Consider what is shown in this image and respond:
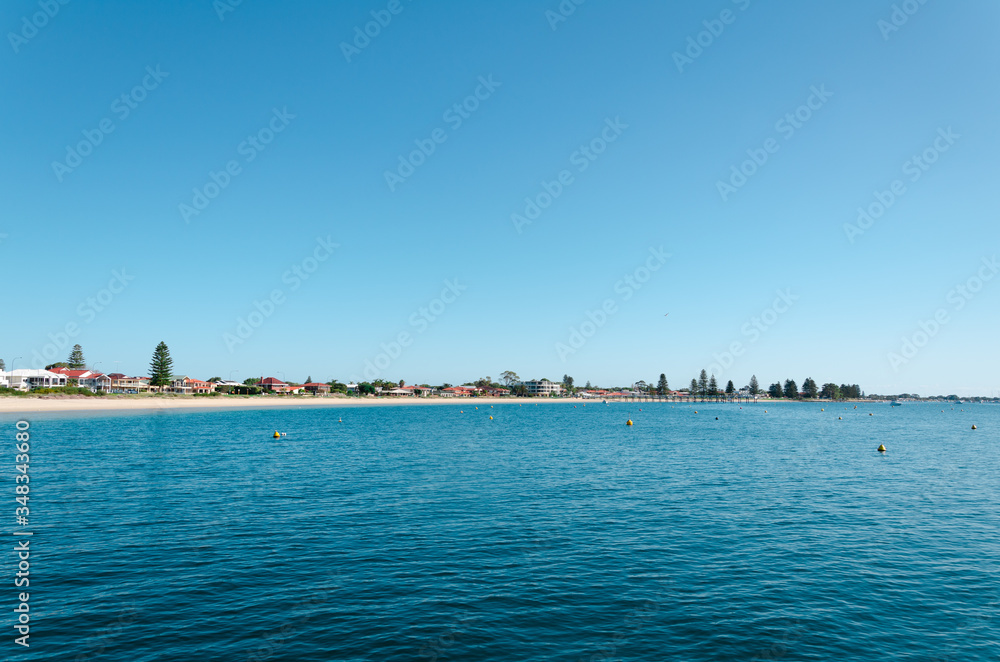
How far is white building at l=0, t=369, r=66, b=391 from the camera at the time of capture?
176 m

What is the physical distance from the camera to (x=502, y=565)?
21938 millimetres

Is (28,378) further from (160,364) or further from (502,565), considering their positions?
(502,565)

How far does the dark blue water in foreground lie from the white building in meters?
180

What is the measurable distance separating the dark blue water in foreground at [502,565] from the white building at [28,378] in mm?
180012

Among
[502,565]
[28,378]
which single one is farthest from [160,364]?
[502,565]

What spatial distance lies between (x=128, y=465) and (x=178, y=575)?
32.8m

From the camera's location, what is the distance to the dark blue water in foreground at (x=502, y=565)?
15727mm

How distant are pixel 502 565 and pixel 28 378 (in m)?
229

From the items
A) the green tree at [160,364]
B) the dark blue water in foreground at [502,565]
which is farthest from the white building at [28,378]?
the dark blue water in foreground at [502,565]

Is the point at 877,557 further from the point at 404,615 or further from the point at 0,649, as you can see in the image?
the point at 0,649

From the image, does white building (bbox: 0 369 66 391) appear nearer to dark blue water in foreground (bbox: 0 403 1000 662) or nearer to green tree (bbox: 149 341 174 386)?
green tree (bbox: 149 341 174 386)

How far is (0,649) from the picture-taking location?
572 inches

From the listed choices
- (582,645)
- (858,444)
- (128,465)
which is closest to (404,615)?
(582,645)

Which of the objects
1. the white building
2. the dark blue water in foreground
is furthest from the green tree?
the dark blue water in foreground
